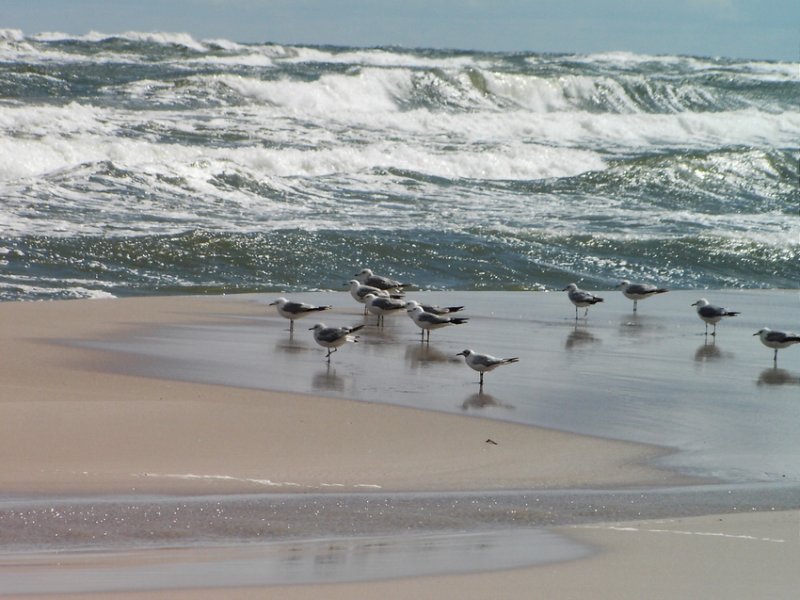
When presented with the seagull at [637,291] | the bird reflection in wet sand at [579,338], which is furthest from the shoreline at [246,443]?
the seagull at [637,291]

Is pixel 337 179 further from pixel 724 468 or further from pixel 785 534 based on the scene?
pixel 785 534

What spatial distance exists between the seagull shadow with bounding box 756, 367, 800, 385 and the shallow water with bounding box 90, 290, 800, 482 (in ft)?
0.04

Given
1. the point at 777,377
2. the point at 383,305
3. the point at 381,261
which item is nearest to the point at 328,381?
the point at 383,305

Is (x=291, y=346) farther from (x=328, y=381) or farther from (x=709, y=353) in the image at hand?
(x=709, y=353)

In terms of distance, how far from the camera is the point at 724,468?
20.7 ft

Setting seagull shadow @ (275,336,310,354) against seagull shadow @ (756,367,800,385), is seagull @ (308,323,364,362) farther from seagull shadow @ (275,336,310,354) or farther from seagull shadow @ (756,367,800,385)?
seagull shadow @ (756,367,800,385)

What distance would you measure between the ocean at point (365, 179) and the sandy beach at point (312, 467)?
401 cm

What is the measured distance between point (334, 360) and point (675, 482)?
141 inches

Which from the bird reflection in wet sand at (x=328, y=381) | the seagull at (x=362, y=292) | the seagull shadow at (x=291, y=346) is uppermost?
the seagull at (x=362, y=292)

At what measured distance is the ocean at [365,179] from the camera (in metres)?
14.0

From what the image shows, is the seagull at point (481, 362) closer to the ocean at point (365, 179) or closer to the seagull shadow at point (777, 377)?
the seagull shadow at point (777, 377)

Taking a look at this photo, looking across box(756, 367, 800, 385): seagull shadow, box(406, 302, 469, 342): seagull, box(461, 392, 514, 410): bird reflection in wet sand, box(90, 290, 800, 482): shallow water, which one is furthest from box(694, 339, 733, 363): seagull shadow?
box(461, 392, 514, 410): bird reflection in wet sand

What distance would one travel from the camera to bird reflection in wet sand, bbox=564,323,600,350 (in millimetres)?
10133

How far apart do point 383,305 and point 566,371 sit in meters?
2.39
